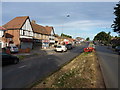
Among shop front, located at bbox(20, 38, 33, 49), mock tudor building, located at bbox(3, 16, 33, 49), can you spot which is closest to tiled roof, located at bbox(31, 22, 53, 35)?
mock tudor building, located at bbox(3, 16, 33, 49)

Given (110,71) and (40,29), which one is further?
(40,29)

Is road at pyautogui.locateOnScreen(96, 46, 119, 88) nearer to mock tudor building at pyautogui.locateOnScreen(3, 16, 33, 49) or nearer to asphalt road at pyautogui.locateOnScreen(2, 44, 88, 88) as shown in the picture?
asphalt road at pyautogui.locateOnScreen(2, 44, 88, 88)

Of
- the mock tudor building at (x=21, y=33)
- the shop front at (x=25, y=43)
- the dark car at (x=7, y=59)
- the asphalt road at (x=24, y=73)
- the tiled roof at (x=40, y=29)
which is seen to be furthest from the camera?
the tiled roof at (x=40, y=29)

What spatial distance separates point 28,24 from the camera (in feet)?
115

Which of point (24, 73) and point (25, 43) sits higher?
point (25, 43)

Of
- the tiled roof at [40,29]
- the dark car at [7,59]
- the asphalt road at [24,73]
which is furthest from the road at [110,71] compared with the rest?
the tiled roof at [40,29]

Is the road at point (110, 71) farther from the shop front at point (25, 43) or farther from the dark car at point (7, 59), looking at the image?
the shop front at point (25, 43)

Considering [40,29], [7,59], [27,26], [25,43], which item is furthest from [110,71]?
[40,29]

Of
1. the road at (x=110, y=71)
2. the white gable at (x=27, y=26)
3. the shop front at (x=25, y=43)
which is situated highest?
the white gable at (x=27, y=26)

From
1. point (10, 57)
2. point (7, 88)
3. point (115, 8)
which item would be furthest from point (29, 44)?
point (7, 88)

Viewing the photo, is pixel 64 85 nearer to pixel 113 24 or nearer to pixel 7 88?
pixel 7 88

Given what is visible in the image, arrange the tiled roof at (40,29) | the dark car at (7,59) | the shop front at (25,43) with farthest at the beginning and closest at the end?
the tiled roof at (40,29), the shop front at (25,43), the dark car at (7,59)

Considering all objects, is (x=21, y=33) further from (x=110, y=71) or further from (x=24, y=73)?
(x=110, y=71)

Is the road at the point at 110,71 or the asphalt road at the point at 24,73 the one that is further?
the asphalt road at the point at 24,73
